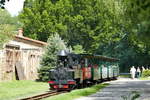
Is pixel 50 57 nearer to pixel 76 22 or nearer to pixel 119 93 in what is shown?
pixel 119 93

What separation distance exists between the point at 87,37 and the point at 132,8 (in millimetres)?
67606

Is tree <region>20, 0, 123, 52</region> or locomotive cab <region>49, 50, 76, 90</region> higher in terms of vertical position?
tree <region>20, 0, 123, 52</region>

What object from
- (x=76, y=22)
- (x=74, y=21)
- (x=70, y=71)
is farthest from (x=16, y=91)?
(x=76, y=22)

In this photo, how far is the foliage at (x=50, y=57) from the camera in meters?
42.0

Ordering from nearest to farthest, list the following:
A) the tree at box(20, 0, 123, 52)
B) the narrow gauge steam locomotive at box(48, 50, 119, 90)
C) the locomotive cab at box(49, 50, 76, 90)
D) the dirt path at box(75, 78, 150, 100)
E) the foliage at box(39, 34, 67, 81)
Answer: the dirt path at box(75, 78, 150, 100)
the locomotive cab at box(49, 50, 76, 90)
the narrow gauge steam locomotive at box(48, 50, 119, 90)
the foliage at box(39, 34, 67, 81)
the tree at box(20, 0, 123, 52)

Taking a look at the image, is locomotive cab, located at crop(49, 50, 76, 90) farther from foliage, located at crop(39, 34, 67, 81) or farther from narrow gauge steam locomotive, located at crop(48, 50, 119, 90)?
foliage, located at crop(39, 34, 67, 81)

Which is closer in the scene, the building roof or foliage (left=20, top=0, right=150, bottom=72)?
the building roof

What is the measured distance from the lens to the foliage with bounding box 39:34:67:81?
41969mm

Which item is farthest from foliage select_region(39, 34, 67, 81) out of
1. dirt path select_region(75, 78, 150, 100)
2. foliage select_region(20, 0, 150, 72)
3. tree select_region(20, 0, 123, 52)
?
tree select_region(20, 0, 123, 52)

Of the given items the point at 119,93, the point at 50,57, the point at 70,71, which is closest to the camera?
the point at 119,93

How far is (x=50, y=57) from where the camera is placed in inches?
1661

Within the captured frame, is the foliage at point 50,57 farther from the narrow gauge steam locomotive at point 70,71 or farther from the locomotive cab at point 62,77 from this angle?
the locomotive cab at point 62,77

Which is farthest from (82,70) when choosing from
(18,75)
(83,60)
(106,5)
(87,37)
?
(87,37)

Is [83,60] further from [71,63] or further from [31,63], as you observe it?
[31,63]
